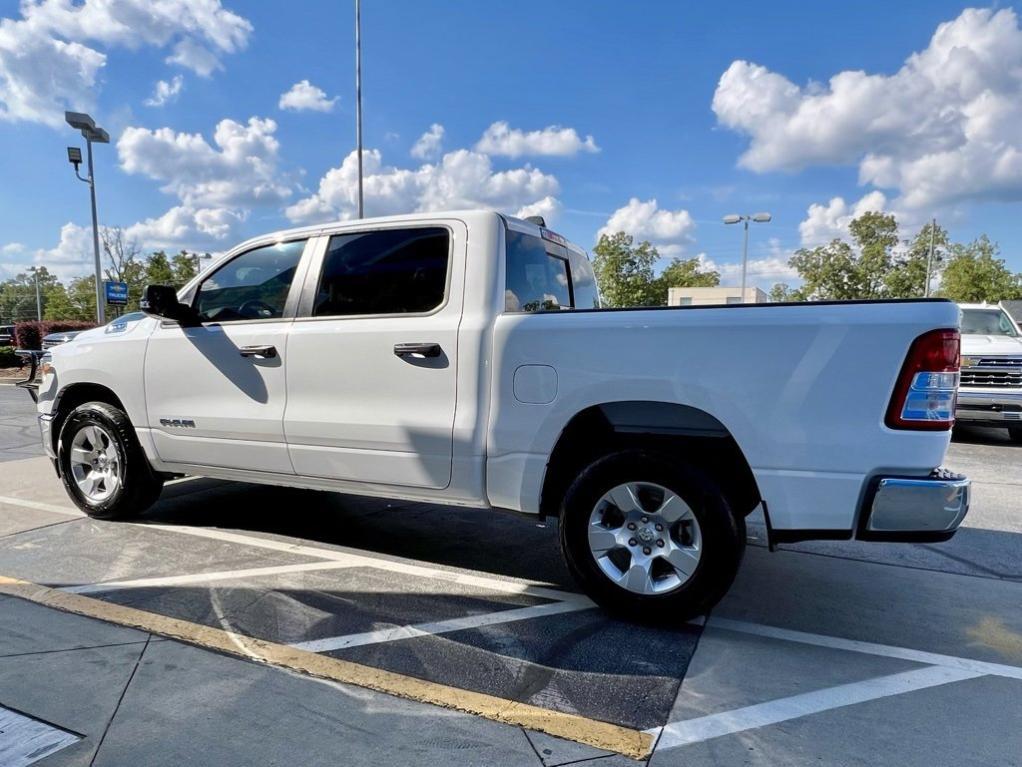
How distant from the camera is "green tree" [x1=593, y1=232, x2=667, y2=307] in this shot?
38.5m

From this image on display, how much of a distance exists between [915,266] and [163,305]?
148 ft

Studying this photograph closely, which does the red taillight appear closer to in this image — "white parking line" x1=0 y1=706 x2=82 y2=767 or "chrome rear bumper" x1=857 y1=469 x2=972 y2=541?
"chrome rear bumper" x1=857 y1=469 x2=972 y2=541

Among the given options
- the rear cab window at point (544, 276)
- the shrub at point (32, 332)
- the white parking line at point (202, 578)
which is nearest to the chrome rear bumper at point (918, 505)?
the rear cab window at point (544, 276)

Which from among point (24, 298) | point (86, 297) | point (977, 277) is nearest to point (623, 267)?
point (977, 277)

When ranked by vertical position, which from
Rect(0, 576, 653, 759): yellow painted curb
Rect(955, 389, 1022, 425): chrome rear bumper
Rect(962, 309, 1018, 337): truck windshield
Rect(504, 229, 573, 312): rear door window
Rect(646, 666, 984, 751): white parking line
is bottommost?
Rect(646, 666, 984, 751): white parking line

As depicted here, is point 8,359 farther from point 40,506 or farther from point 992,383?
point 992,383

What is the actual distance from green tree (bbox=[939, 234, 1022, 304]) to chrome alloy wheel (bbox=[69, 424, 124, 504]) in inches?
1862

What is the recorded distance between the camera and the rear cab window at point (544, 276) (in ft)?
A: 11.9

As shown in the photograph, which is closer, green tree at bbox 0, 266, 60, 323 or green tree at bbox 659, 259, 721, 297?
green tree at bbox 659, 259, 721, 297

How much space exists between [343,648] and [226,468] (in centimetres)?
188

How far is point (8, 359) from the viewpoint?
2280cm

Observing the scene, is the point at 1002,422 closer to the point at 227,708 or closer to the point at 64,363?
the point at 227,708

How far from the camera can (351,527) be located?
4809 millimetres

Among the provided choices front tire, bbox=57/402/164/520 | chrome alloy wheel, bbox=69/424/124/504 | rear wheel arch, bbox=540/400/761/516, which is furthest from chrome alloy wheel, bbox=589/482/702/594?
chrome alloy wheel, bbox=69/424/124/504
